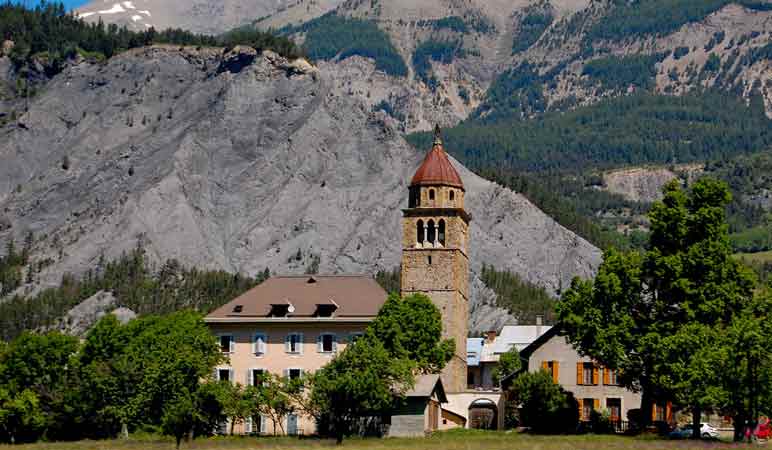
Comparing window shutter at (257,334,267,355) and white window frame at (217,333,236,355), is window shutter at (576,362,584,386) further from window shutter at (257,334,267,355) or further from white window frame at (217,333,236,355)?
white window frame at (217,333,236,355)

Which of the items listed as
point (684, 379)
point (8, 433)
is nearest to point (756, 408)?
point (684, 379)

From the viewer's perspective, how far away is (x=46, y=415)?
115375mm

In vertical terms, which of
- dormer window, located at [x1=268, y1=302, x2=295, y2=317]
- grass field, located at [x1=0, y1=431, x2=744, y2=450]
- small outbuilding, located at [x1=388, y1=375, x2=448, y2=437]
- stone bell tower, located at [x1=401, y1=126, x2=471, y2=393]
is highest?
stone bell tower, located at [x1=401, y1=126, x2=471, y2=393]

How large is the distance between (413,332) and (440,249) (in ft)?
47.8

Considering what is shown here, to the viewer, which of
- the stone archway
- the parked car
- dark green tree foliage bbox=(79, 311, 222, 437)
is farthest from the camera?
the stone archway

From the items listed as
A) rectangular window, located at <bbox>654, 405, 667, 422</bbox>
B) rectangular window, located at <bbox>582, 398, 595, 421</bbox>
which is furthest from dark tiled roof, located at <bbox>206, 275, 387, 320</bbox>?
rectangular window, located at <bbox>654, 405, 667, 422</bbox>

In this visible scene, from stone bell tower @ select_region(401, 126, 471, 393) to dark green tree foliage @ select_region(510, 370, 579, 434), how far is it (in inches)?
566

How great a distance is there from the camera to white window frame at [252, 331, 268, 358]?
128 meters

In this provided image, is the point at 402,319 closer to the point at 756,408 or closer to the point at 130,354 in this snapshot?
the point at 130,354

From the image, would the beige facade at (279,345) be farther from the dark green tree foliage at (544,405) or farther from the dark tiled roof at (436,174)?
the dark green tree foliage at (544,405)

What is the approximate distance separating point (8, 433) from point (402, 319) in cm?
2873

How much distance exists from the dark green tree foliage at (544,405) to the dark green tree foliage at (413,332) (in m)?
6.57

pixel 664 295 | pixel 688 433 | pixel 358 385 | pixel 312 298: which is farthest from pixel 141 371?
pixel 688 433

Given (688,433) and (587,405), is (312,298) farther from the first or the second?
(688,433)
